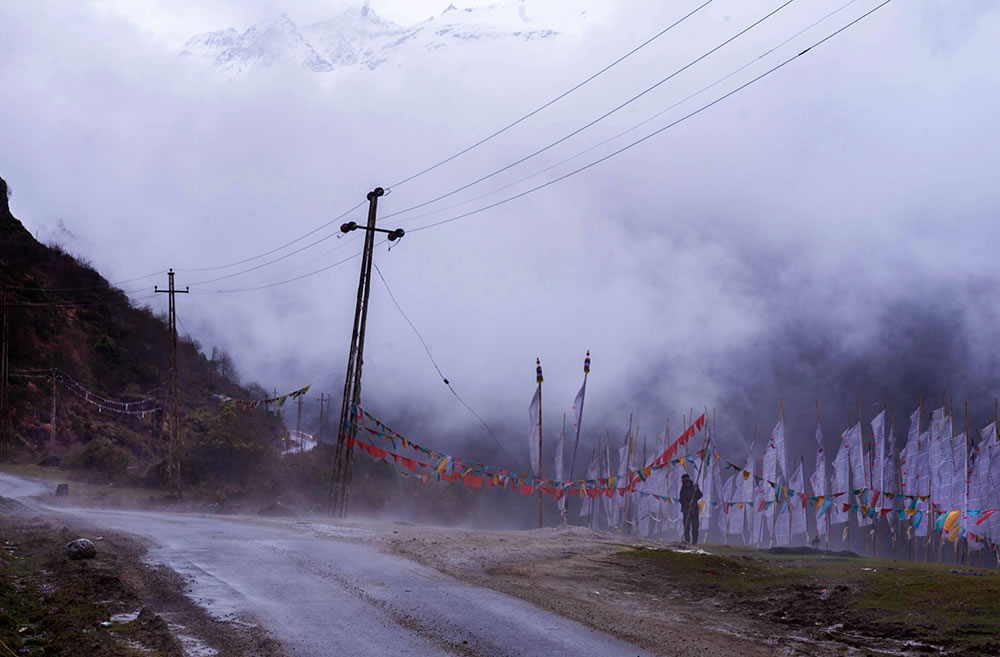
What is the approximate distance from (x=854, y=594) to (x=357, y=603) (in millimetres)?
7245

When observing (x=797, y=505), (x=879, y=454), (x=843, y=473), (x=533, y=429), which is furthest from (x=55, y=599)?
(x=797, y=505)

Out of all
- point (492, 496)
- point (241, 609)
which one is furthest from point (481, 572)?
point (492, 496)

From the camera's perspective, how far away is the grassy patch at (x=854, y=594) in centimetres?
1048

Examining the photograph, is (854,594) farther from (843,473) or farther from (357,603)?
(843,473)

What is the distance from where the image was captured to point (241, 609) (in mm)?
10461

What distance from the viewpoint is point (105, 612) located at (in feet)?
33.2

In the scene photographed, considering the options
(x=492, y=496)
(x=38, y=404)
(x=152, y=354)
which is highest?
(x=152, y=354)

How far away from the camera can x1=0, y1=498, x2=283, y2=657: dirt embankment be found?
341 inches

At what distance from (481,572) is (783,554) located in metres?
9.77

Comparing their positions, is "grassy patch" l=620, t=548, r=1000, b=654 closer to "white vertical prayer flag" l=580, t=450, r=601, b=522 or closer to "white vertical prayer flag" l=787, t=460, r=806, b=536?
"white vertical prayer flag" l=787, t=460, r=806, b=536

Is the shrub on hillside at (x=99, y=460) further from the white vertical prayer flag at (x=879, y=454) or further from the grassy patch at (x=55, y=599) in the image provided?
the white vertical prayer flag at (x=879, y=454)

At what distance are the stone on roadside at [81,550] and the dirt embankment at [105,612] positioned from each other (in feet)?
0.48

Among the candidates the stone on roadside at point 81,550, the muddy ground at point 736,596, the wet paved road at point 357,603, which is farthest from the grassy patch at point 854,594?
the stone on roadside at point 81,550

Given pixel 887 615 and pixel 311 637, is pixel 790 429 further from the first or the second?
pixel 311 637
